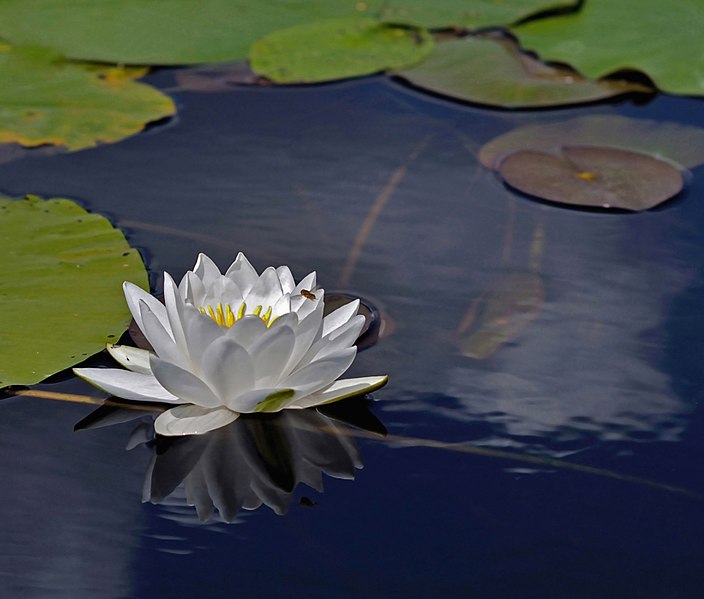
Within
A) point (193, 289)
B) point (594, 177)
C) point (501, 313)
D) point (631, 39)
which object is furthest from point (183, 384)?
point (631, 39)

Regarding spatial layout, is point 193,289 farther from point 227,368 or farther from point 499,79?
point 499,79

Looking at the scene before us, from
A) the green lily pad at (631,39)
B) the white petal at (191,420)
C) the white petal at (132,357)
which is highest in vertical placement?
the green lily pad at (631,39)

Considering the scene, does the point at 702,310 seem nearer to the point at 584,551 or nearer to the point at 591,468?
the point at 591,468

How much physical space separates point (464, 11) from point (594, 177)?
1249mm

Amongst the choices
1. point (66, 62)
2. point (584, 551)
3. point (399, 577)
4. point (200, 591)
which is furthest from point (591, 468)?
point (66, 62)

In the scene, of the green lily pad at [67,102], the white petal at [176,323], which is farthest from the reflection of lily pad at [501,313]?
the green lily pad at [67,102]

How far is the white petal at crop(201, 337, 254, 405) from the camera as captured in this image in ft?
5.36

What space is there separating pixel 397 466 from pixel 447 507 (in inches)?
5.2

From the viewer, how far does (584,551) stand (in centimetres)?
155

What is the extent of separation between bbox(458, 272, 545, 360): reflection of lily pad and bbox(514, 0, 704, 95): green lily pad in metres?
1.34

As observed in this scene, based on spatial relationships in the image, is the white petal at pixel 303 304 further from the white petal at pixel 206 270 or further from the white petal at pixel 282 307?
the white petal at pixel 206 270

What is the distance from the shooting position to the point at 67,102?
297cm

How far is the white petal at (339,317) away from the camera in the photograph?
1.88 meters

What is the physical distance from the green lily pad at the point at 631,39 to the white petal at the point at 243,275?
1924mm
